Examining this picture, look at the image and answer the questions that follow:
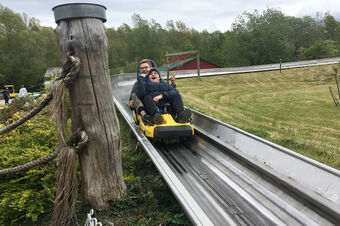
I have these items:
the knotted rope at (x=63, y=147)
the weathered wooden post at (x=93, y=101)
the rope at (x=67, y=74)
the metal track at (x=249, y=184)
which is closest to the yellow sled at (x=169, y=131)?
the metal track at (x=249, y=184)

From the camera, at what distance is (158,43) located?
57.2 meters

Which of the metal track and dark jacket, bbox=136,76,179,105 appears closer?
the metal track

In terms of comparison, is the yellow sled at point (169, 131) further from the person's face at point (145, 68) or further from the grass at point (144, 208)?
the person's face at point (145, 68)

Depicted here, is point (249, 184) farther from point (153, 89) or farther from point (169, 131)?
point (153, 89)

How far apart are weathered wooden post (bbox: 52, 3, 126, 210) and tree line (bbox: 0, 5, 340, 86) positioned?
3283 cm

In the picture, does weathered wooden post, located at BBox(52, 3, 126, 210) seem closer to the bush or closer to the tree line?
the bush

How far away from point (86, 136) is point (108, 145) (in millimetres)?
282

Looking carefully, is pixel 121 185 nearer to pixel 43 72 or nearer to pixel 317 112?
pixel 317 112

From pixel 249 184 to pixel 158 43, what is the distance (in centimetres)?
5629

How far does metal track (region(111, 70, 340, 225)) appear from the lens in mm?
2955

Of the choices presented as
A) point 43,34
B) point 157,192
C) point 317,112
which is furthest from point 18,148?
point 43,34

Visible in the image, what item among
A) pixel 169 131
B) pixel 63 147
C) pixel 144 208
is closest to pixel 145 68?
pixel 169 131

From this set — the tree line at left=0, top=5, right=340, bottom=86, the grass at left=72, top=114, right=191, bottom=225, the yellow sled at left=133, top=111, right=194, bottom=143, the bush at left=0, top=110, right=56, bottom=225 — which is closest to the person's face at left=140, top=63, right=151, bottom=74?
the yellow sled at left=133, top=111, right=194, bottom=143

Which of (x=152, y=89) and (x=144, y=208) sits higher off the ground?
(x=152, y=89)
